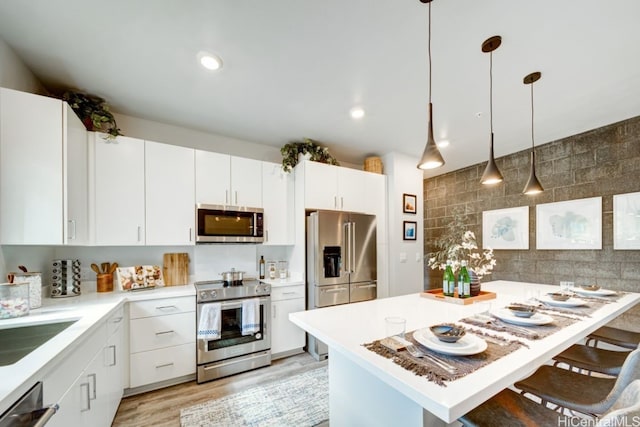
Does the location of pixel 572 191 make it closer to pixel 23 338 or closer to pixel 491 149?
pixel 491 149

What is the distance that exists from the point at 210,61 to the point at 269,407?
2682mm

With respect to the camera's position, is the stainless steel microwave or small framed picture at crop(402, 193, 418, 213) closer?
the stainless steel microwave

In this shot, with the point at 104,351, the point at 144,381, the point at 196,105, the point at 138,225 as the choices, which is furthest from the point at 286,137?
the point at 144,381

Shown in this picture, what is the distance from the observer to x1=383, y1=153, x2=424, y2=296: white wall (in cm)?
375

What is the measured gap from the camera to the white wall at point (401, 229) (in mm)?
3750

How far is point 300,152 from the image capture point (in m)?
3.39

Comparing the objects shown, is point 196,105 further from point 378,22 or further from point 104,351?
point 104,351

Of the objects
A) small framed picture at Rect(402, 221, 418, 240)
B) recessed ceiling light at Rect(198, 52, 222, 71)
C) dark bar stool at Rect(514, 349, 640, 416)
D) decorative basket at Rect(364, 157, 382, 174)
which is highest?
recessed ceiling light at Rect(198, 52, 222, 71)

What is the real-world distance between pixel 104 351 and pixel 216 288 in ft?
3.22

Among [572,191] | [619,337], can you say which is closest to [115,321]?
[619,337]

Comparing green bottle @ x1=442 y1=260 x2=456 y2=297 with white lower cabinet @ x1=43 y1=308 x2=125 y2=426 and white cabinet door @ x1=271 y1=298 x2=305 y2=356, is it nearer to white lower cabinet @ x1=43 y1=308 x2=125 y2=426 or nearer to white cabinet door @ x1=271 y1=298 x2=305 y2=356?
white cabinet door @ x1=271 y1=298 x2=305 y2=356

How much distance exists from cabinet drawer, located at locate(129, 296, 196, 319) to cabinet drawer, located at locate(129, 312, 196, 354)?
4cm

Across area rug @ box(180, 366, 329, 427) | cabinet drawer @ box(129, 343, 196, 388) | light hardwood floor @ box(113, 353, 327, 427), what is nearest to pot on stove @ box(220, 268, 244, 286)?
cabinet drawer @ box(129, 343, 196, 388)

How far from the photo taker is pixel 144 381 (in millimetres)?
2270
